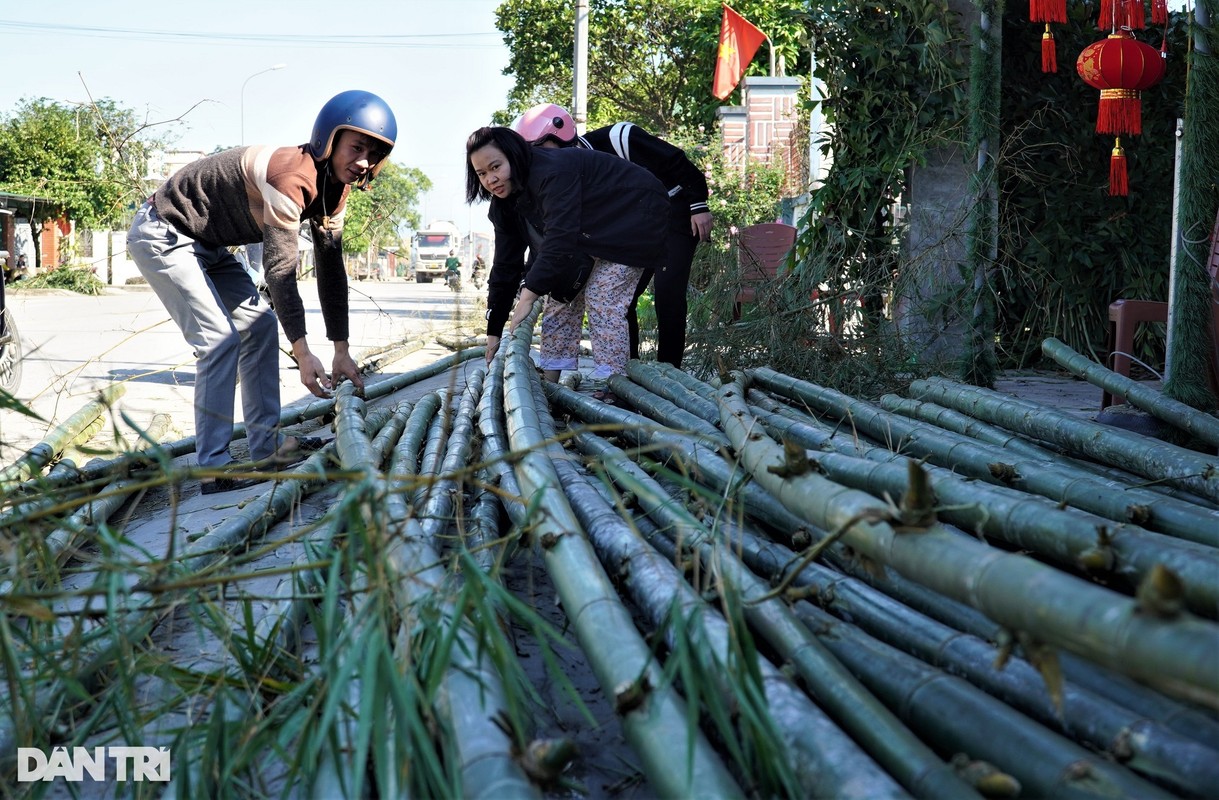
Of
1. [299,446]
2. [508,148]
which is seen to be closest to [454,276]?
[508,148]

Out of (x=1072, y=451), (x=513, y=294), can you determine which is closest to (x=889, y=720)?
(x=1072, y=451)

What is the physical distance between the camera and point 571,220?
16.3 ft

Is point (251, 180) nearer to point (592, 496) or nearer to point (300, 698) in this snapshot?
point (592, 496)

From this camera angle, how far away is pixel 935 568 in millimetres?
1538

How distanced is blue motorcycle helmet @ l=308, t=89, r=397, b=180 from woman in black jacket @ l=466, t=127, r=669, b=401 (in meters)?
0.50

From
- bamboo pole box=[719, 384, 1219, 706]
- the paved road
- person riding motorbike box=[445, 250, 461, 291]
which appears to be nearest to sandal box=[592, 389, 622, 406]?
the paved road

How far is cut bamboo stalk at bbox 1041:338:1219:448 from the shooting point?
11.7ft

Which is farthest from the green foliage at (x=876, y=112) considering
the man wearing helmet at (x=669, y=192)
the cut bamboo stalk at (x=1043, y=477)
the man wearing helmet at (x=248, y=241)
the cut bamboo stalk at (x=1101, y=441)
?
the man wearing helmet at (x=248, y=241)

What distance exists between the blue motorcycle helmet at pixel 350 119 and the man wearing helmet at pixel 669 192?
172 centimetres

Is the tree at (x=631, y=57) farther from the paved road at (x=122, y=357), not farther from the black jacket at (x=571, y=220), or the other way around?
the black jacket at (x=571, y=220)

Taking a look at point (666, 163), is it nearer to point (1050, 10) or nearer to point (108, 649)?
point (1050, 10)

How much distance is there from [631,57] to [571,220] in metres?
23.1

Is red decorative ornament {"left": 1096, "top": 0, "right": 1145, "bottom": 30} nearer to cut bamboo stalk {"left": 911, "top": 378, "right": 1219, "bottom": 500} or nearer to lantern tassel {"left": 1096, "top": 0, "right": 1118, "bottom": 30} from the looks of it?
lantern tassel {"left": 1096, "top": 0, "right": 1118, "bottom": 30}

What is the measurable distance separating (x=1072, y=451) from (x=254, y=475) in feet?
8.30
